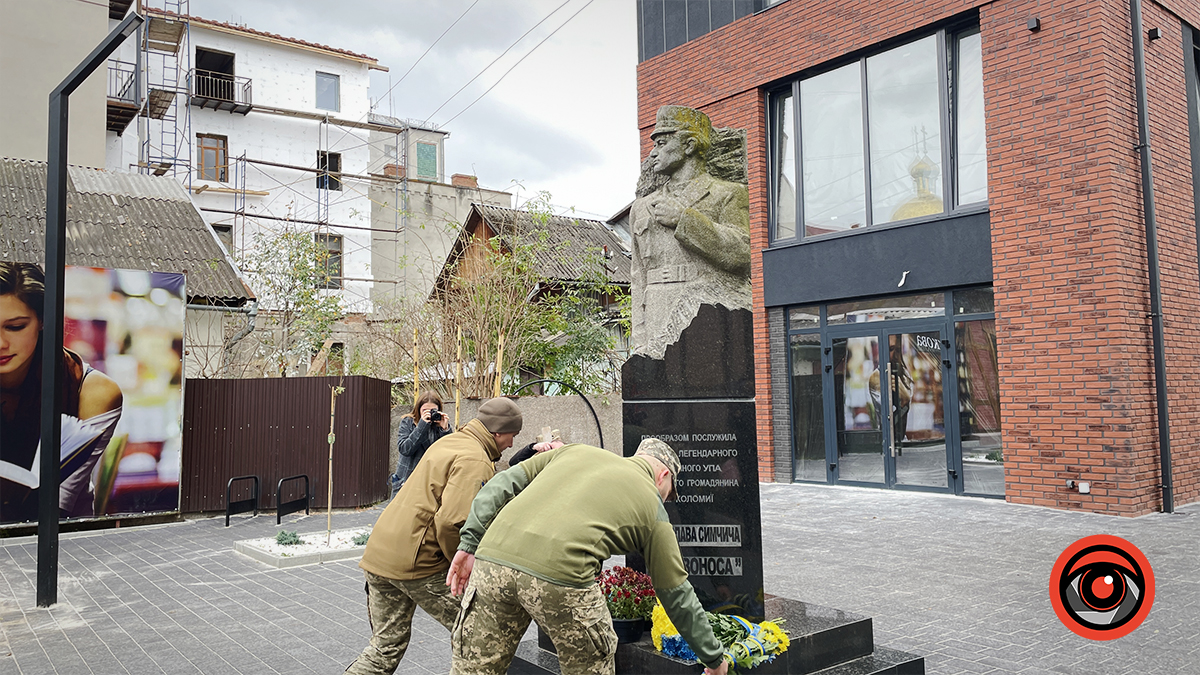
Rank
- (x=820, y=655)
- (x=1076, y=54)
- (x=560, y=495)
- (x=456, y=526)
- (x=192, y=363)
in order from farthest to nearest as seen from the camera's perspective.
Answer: (x=192, y=363) < (x=1076, y=54) < (x=820, y=655) < (x=456, y=526) < (x=560, y=495)

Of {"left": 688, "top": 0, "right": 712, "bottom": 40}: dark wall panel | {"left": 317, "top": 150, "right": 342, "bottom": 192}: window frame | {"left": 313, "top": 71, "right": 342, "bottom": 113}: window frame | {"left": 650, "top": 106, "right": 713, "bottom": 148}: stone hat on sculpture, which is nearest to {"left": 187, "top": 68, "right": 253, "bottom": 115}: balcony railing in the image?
{"left": 313, "top": 71, "right": 342, "bottom": 113}: window frame

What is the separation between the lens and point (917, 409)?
12797mm

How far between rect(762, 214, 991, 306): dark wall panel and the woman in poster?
10612 mm

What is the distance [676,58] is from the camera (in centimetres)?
1655

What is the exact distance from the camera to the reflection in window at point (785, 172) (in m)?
14.9

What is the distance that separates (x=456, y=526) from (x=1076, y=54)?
420 inches

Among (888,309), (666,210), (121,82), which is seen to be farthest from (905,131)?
(121,82)

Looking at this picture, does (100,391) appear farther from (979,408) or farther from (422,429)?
(979,408)

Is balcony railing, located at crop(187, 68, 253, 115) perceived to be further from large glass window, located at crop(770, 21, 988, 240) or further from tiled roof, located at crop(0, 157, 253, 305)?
large glass window, located at crop(770, 21, 988, 240)

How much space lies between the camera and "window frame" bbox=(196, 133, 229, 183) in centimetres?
3206

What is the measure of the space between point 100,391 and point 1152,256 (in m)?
14.0

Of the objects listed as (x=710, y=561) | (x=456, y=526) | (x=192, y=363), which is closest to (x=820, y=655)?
(x=710, y=561)

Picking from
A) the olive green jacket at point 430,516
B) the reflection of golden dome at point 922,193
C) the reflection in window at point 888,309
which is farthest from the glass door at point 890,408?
the olive green jacket at point 430,516

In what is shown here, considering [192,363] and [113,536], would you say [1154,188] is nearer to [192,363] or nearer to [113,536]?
[113,536]
